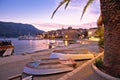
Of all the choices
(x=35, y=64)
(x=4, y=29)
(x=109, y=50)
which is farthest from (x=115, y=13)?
(x=4, y=29)

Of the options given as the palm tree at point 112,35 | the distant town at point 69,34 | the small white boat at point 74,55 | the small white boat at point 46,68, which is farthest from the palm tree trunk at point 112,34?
the distant town at point 69,34

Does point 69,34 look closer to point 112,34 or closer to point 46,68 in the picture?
point 46,68

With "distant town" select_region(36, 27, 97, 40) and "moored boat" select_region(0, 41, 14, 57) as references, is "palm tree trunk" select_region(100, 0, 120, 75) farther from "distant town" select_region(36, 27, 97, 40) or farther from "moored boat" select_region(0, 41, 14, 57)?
"distant town" select_region(36, 27, 97, 40)

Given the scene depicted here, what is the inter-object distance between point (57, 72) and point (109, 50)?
528cm

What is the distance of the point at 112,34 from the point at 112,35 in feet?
0.13

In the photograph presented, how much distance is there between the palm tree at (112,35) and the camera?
730 centimetres

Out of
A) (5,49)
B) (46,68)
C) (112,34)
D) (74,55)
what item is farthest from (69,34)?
(112,34)

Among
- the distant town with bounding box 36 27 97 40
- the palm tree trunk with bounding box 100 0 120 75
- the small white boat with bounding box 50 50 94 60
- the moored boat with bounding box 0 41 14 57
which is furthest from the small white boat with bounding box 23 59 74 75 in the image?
the distant town with bounding box 36 27 97 40

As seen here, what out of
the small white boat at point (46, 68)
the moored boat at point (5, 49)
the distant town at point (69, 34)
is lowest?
the moored boat at point (5, 49)

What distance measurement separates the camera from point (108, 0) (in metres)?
7.49

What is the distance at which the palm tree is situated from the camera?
730 centimetres

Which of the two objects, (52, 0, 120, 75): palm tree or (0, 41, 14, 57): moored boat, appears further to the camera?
(0, 41, 14, 57): moored boat

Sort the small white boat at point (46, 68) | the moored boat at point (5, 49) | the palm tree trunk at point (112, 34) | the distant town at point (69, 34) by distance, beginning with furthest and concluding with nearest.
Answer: the distant town at point (69, 34)
the moored boat at point (5, 49)
the small white boat at point (46, 68)
the palm tree trunk at point (112, 34)

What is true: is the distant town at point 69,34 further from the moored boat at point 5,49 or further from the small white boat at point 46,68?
the small white boat at point 46,68
